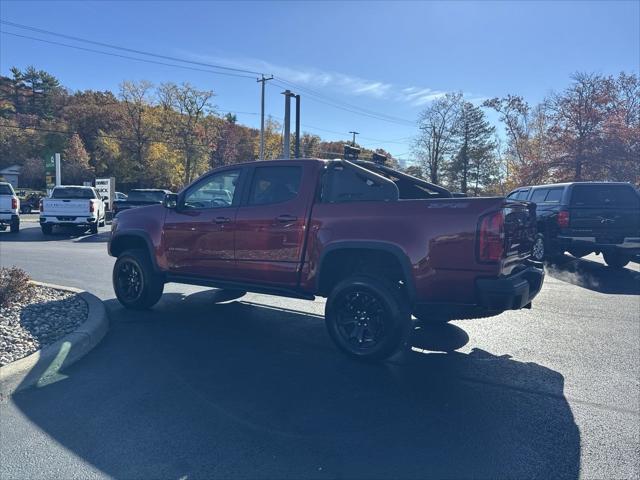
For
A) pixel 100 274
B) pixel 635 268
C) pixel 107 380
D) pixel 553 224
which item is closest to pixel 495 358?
pixel 107 380

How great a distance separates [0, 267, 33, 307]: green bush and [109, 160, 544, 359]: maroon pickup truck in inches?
45.4

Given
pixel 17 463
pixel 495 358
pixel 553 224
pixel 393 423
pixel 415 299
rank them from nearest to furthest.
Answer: pixel 17 463
pixel 393 423
pixel 415 299
pixel 495 358
pixel 553 224

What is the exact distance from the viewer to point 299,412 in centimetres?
353

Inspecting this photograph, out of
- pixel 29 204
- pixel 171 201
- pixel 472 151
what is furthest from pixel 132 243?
pixel 472 151

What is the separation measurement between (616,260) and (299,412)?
10474 millimetres

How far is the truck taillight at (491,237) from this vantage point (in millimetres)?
3998

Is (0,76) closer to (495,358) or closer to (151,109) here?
(151,109)

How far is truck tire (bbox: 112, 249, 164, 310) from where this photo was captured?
6.33m

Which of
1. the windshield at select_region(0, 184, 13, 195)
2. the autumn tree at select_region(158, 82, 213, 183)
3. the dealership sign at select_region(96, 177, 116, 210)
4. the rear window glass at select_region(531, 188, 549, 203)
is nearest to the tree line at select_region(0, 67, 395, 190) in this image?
the autumn tree at select_region(158, 82, 213, 183)

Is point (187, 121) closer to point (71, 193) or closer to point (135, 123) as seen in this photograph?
point (135, 123)

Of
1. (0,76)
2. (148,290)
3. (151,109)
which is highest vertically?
(0,76)

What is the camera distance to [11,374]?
3.84m

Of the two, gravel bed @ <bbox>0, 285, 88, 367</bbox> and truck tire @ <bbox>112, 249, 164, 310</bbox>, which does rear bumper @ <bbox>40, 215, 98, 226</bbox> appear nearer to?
gravel bed @ <bbox>0, 285, 88, 367</bbox>

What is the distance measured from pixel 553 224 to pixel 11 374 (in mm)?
10488
